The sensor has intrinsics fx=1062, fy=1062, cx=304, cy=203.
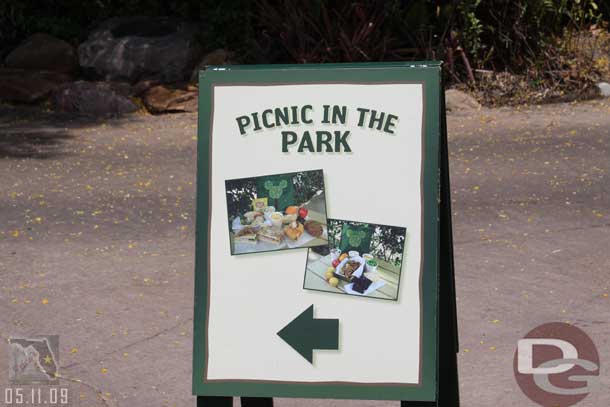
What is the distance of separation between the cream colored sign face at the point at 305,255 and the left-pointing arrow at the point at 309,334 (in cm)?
2

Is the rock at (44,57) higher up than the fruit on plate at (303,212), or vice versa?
the rock at (44,57)

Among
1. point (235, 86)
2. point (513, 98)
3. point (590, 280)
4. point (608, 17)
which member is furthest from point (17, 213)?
point (608, 17)

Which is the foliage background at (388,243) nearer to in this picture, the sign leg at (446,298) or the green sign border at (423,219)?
the green sign border at (423,219)

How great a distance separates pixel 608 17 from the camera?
48.3 feet

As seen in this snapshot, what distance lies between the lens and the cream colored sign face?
12.2ft

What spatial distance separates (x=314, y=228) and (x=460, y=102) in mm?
9097

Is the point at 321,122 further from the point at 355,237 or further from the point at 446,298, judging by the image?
the point at 446,298

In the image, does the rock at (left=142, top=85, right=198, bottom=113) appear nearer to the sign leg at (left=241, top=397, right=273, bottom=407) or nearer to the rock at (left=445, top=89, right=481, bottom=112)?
the rock at (left=445, top=89, right=481, bottom=112)

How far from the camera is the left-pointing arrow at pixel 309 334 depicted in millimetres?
3707

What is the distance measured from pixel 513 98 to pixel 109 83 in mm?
5139

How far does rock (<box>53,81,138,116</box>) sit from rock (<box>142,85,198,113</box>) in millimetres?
237

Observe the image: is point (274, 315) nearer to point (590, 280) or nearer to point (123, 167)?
point (590, 280)
